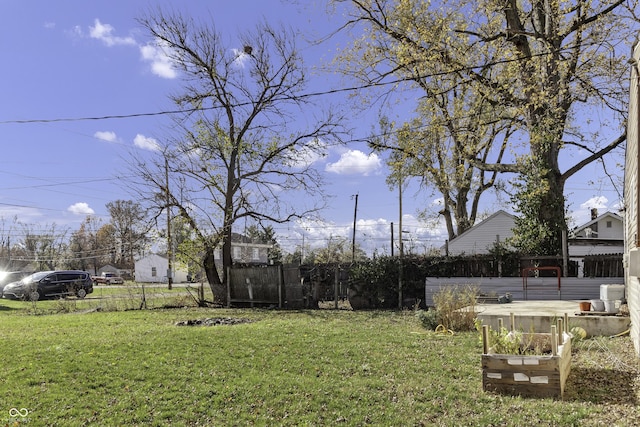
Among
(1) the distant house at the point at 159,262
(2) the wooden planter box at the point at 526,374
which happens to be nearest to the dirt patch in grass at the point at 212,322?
(2) the wooden planter box at the point at 526,374

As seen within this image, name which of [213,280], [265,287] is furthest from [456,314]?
[213,280]

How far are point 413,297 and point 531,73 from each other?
7.36m

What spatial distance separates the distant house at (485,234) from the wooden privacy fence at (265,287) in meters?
14.6

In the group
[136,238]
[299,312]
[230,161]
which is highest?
[230,161]

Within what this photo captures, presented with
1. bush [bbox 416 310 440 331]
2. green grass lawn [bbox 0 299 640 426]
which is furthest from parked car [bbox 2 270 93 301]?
bush [bbox 416 310 440 331]

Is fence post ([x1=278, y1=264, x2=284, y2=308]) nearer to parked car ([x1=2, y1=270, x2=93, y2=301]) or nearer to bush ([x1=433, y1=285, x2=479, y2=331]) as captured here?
bush ([x1=433, y1=285, x2=479, y2=331])

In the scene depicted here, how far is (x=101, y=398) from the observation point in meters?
5.30

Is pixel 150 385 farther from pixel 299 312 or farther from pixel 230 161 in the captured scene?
pixel 230 161

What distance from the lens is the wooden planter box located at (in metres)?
4.85

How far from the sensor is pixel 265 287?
54.0 feet

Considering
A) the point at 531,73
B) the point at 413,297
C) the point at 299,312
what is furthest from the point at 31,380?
the point at 531,73

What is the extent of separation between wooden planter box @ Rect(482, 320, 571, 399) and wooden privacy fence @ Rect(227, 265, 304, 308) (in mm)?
10968

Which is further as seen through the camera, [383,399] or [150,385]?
[150,385]

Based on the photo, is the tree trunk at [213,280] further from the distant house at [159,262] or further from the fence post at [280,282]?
the distant house at [159,262]
